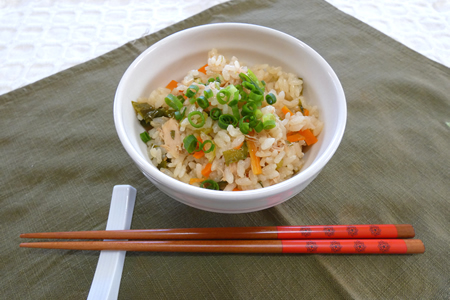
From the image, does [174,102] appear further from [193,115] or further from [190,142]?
[190,142]

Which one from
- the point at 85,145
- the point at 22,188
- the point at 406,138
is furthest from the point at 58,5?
the point at 406,138

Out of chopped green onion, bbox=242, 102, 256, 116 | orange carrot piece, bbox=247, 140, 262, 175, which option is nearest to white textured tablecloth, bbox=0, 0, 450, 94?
chopped green onion, bbox=242, 102, 256, 116

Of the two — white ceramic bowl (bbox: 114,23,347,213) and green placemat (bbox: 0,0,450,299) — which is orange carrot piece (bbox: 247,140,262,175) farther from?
green placemat (bbox: 0,0,450,299)

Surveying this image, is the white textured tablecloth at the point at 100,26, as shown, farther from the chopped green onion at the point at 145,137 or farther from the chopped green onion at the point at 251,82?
the chopped green onion at the point at 251,82

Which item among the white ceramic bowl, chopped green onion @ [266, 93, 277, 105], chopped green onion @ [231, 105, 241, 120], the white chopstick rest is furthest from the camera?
chopped green onion @ [266, 93, 277, 105]

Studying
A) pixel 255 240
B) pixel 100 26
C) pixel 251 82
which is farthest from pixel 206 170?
pixel 100 26

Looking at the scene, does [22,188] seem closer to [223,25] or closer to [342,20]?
[223,25]

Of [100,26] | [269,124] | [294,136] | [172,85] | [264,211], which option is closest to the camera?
[269,124]
